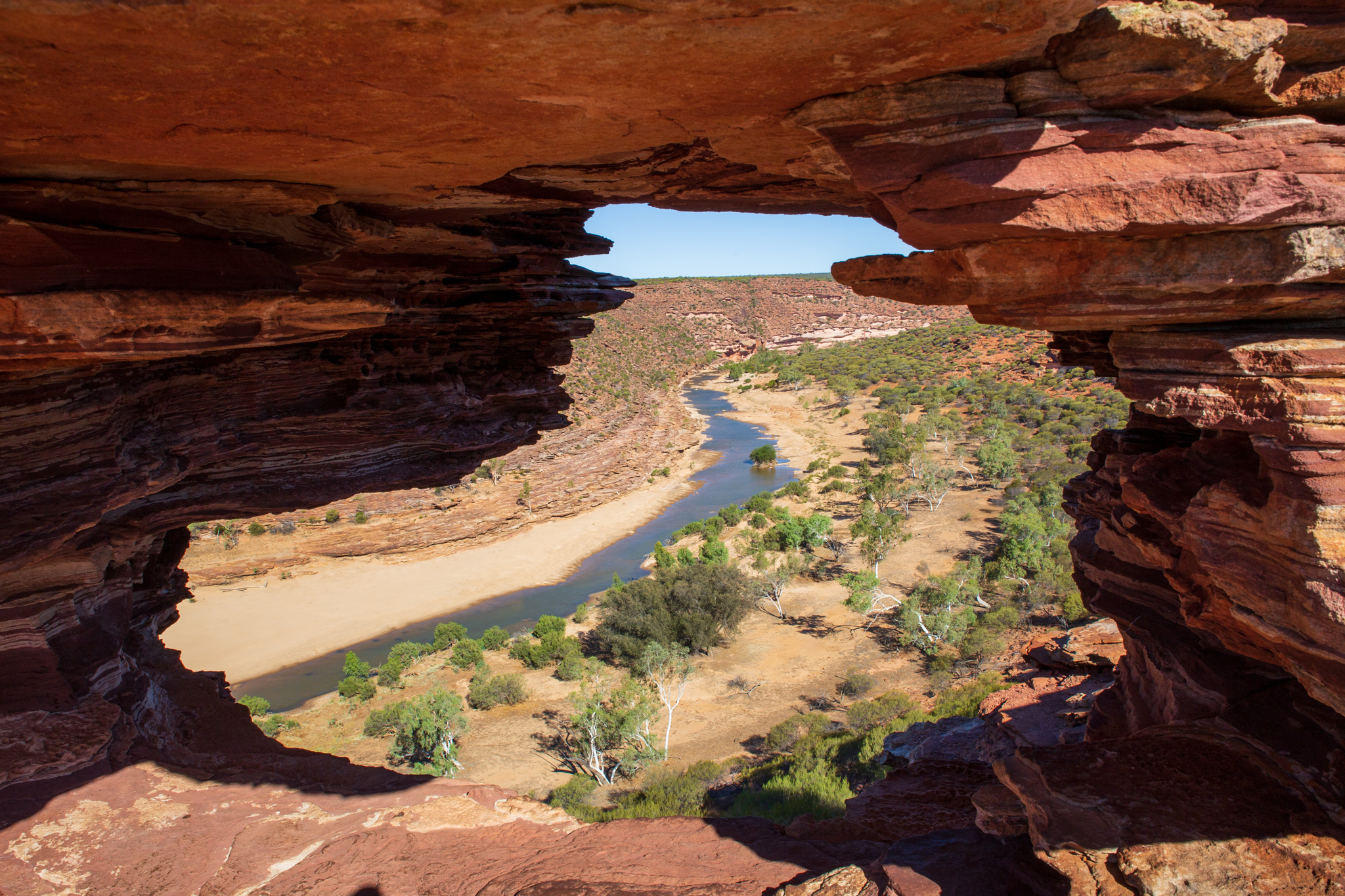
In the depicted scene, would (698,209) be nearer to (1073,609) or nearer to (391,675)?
(1073,609)

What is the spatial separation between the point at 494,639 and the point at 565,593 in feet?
17.3

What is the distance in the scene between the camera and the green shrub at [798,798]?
11.5 m

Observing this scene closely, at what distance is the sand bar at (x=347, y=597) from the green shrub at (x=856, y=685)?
13.6 meters

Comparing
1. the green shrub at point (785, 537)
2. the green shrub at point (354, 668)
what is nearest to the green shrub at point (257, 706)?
the green shrub at point (354, 668)

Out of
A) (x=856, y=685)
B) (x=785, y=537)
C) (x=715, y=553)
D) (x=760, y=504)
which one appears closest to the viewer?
(x=856, y=685)

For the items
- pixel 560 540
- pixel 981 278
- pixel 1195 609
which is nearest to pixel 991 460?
pixel 560 540

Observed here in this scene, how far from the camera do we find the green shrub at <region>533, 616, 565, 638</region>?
22.3 metres

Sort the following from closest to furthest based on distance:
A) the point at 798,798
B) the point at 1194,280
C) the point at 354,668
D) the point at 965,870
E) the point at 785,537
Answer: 1. the point at 1194,280
2. the point at 965,870
3. the point at 798,798
4. the point at 354,668
5. the point at 785,537

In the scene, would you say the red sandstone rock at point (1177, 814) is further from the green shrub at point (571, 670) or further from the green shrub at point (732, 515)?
the green shrub at point (732, 515)

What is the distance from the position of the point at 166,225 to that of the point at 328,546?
87.3 feet

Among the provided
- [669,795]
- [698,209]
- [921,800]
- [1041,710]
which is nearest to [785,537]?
[669,795]

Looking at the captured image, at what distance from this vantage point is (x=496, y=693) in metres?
19.2

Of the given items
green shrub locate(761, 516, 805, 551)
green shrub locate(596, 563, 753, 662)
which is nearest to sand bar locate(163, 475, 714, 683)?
green shrub locate(596, 563, 753, 662)

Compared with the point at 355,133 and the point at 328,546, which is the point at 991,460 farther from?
the point at 355,133
